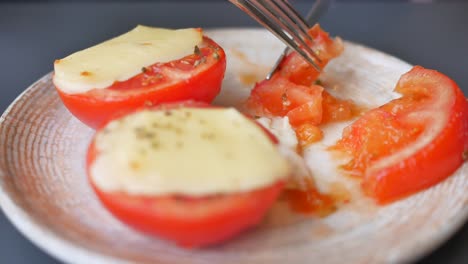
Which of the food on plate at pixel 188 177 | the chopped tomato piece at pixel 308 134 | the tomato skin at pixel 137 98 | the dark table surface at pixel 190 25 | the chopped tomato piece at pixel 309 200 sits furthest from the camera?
the dark table surface at pixel 190 25

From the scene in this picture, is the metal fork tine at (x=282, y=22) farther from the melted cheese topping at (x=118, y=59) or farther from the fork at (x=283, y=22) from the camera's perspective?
the melted cheese topping at (x=118, y=59)

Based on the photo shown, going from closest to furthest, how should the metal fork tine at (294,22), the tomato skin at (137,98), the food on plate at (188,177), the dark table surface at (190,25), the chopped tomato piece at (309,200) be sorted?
1. the food on plate at (188,177)
2. the chopped tomato piece at (309,200)
3. the tomato skin at (137,98)
4. the metal fork tine at (294,22)
5. the dark table surface at (190,25)

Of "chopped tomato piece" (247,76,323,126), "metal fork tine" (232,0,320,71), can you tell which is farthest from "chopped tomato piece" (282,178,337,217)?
"metal fork tine" (232,0,320,71)

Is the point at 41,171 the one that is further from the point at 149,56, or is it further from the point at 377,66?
the point at 377,66

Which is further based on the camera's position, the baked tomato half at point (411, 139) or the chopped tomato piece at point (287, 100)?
the chopped tomato piece at point (287, 100)

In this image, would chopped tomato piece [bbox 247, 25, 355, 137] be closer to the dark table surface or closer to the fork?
the fork

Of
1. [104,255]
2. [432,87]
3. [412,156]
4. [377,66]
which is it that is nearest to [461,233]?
[412,156]

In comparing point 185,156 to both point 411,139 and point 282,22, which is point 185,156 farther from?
point 282,22

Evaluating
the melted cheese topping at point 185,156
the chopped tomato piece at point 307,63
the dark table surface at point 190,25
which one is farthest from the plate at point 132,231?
the dark table surface at point 190,25

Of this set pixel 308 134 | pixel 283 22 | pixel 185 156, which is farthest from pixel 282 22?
pixel 185 156
